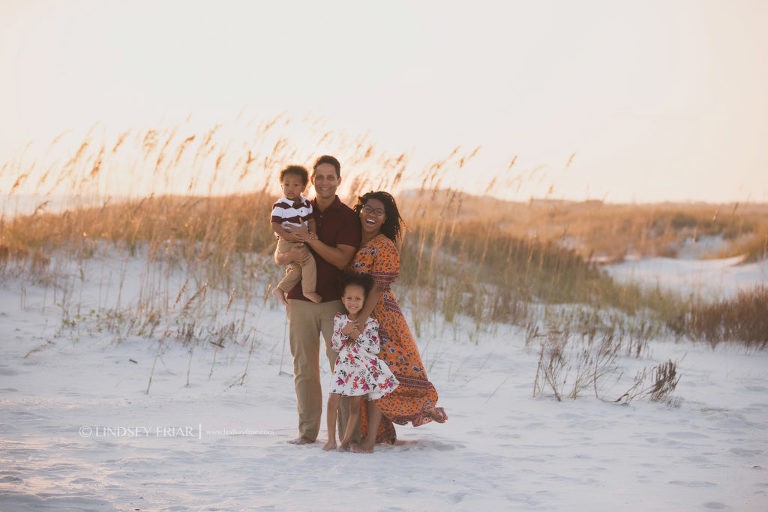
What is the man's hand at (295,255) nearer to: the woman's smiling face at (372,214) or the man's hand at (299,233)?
the man's hand at (299,233)

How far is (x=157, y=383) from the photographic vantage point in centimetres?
585

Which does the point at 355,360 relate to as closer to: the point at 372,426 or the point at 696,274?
the point at 372,426

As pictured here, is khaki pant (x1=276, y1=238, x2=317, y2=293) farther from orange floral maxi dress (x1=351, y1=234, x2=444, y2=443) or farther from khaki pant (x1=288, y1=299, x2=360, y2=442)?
orange floral maxi dress (x1=351, y1=234, x2=444, y2=443)

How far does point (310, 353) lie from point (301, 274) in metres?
0.47

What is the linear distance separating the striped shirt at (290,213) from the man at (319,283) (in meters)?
0.07

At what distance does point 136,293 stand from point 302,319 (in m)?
4.69

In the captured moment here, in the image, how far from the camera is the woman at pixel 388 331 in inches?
160

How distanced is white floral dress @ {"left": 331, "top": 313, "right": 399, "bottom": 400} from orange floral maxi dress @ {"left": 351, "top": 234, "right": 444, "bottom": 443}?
0.10 m

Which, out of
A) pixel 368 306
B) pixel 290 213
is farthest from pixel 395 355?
pixel 290 213

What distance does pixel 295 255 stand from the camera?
13.0 feet

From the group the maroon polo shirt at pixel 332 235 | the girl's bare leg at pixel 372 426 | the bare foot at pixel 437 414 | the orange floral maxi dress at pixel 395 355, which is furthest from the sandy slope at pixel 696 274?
the maroon polo shirt at pixel 332 235

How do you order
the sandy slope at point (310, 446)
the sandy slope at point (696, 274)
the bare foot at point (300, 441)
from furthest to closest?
the sandy slope at point (696, 274) → the bare foot at point (300, 441) → the sandy slope at point (310, 446)

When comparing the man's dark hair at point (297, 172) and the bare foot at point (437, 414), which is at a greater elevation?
the man's dark hair at point (297, 172)

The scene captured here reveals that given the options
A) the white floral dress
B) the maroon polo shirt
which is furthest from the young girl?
the maroon polo shirt
